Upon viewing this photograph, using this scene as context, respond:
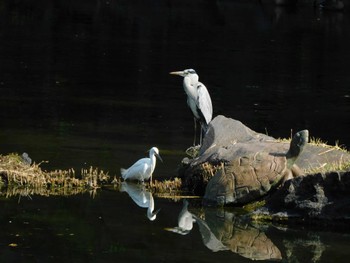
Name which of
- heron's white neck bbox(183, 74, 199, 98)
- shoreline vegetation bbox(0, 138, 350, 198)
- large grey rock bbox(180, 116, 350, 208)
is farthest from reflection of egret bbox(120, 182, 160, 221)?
heron's white neck bbox(183, 74, 199, 98)

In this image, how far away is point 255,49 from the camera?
31750 millimetres

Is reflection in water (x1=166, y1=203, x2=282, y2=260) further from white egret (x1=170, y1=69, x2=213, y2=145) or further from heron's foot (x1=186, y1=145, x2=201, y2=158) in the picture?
white egret (x1=170, y1=69, x2=213, y2=145)

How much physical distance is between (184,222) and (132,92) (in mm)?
10307

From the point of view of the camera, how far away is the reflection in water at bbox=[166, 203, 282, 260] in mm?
9872

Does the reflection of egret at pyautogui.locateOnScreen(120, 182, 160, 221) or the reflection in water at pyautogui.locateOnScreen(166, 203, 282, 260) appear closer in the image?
the reflection in water at pyautogui.locateOnScreen(166, 203, 282, 260)

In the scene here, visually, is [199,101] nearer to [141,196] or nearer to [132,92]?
[141,196]

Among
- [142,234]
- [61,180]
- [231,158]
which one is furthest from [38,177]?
[231,158]

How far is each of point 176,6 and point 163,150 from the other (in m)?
32.4

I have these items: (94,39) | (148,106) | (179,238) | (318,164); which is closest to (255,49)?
(94,39)

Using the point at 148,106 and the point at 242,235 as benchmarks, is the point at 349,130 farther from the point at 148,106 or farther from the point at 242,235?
the point at 242,235

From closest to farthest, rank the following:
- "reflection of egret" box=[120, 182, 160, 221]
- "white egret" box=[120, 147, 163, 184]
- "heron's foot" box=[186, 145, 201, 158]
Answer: "reflection of egret" box=[120, 182, 160, 221] → "white egret" box=[120, 147, 163, 184] → "heron's foot" box=[186, 145, 201, 158]

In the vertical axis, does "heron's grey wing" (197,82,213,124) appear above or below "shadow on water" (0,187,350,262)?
above

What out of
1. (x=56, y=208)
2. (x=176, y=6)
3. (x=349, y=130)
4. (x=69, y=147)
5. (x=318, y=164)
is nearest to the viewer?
(x=56, y=208)

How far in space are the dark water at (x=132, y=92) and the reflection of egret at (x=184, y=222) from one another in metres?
0.10
